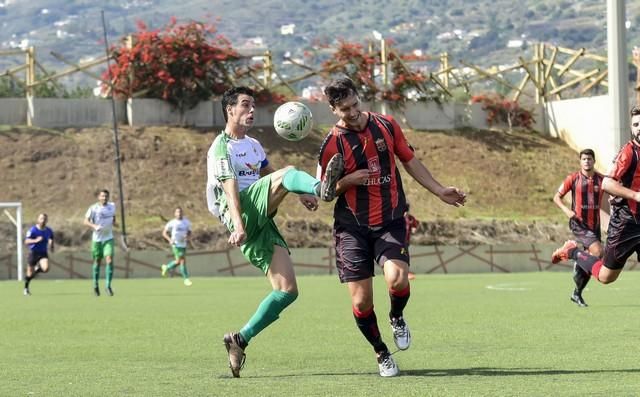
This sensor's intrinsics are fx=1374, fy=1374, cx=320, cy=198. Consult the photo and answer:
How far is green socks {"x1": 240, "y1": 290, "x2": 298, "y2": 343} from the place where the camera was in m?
10.8

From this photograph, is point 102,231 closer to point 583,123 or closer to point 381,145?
point 381,145

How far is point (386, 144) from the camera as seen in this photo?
10609mm

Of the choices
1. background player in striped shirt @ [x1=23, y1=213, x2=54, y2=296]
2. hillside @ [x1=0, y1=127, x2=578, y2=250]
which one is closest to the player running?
background player in striped shirt @ [x1=23, y1=213, x2=54, y2=296]

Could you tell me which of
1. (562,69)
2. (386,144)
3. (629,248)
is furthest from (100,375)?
(562,69)

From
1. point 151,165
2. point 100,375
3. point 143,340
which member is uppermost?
point 100,375

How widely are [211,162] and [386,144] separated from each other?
140cm

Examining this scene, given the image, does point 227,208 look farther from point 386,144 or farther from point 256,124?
point 256,124

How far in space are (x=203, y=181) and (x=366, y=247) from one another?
38543 mm

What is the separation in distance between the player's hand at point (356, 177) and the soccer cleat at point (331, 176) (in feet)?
1.53

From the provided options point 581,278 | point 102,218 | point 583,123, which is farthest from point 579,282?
point 583,123

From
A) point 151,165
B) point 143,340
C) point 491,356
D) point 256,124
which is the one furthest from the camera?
point 256,124

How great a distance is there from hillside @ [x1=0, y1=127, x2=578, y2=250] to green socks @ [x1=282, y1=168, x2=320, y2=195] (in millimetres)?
33601

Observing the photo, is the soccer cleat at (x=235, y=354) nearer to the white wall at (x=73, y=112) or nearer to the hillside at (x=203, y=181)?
the hillside at (x=203, y=181)

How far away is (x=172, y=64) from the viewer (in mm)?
51312
